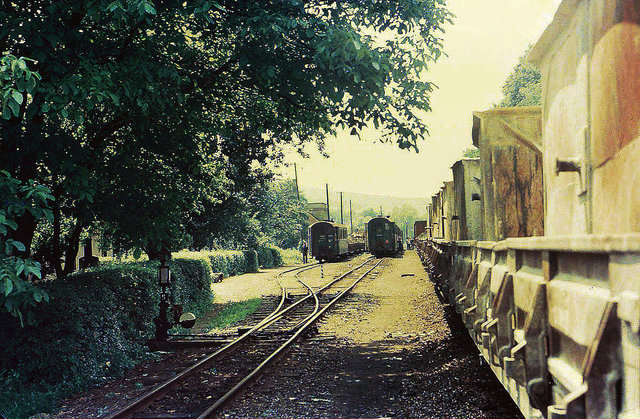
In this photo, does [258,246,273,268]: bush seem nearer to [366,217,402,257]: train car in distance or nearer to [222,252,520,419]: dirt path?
[366,217,402,257]: train car in distance

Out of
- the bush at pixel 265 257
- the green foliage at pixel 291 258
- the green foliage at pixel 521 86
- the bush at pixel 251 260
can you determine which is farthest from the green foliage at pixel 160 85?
the green foliage at pixel 291 258

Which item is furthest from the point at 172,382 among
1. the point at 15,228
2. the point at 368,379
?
the point at 15,228

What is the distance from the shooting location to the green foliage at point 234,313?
14.4m

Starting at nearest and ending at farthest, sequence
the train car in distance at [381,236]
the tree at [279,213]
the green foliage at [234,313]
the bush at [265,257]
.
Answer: the green foliage at [234,313] < the tree at [279,213] < the bush at [265,257] < the train car in distance at [381,236]

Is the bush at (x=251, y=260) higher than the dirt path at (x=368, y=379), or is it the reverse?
the bush at (x=251, y=260)

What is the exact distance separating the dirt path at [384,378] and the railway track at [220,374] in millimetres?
291

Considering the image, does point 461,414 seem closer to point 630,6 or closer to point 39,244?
point 630,6

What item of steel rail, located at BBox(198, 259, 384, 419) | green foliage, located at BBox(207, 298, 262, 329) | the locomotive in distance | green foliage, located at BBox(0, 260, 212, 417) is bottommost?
green foliage, located at BBox(207, 298, 262, 329)

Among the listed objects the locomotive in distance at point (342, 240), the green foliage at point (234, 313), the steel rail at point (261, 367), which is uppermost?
the locomotive in distance at point (342, 240)

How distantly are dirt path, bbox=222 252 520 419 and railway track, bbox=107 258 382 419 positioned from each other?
29 cm

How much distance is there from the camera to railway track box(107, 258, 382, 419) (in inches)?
270

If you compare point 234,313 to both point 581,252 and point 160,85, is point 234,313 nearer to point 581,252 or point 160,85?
point 160,85

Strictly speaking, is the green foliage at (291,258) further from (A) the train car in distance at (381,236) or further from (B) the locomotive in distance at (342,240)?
(A) the train car in distance at (381,236)

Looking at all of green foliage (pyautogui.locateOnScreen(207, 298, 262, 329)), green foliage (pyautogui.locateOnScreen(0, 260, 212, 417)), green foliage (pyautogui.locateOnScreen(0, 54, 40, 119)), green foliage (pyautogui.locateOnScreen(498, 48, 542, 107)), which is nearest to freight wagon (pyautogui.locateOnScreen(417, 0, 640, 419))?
green foliage (pyautogui.locateOnScreen(0, 54, 40, 119))
